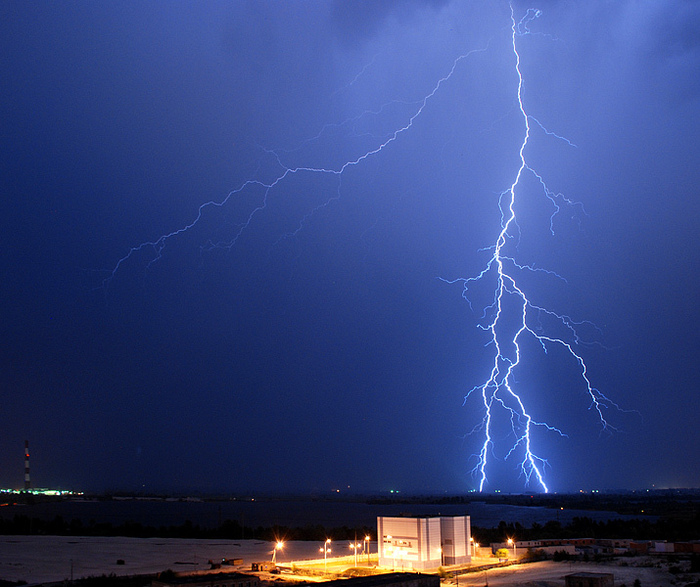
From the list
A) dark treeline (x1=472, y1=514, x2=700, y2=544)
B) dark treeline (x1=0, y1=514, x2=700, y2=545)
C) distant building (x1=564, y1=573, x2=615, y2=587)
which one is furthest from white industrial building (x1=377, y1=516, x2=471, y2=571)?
dark treeline (x1=0, y1=514, x2=700, y2=545)

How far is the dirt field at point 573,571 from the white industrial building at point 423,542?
58.5 inches

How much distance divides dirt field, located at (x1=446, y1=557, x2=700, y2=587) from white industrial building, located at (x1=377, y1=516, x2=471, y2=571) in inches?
58.5

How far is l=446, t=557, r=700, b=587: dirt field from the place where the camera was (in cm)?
1930

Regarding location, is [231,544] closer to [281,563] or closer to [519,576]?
[281,563]

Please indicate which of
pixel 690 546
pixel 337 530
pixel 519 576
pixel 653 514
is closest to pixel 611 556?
pixel 690 546

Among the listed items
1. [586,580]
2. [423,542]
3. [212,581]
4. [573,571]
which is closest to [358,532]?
[423,542]

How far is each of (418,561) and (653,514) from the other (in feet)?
180

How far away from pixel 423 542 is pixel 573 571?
499cm

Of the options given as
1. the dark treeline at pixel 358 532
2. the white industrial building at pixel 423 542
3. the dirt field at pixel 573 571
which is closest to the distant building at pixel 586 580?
the dirt field at pixel 573 571

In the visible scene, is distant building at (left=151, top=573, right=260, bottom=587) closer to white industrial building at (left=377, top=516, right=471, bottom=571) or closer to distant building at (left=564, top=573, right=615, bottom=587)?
white industrial building at (left=377, top=516, right=471, bottom=571)

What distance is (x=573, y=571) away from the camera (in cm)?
2195

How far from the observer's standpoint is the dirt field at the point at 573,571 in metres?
19.3

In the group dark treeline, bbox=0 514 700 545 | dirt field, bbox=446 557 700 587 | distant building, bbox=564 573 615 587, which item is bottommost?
dark treeline, bbox=0 514 700 545

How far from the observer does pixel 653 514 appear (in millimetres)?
67875
